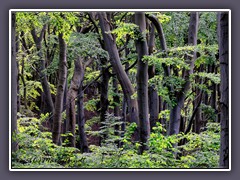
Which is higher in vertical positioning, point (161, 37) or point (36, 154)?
point (161, 37)

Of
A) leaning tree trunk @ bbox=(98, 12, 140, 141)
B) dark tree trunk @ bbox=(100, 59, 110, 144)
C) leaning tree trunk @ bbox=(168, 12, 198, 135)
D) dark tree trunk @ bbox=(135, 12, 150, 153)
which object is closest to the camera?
dark tree trunk @ bbox=(135, 12, 150, 153)

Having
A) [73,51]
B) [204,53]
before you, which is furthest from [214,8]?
[73,51]

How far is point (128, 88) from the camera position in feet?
21.5

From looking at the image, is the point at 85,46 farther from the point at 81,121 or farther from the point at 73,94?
the point at 81,121

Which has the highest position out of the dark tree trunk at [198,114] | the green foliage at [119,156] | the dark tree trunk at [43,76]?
the dark tree trunk at [43,76]

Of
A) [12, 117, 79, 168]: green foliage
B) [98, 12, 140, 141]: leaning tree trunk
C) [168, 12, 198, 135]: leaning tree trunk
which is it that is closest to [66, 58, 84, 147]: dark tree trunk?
[98, 12, 140, 141]: leaning tree trunk

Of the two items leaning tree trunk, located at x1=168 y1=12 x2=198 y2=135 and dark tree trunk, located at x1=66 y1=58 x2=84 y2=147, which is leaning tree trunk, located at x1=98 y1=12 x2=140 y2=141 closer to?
leaning tree trunk, located at x1=168 y1=12 x2=198 y2=135

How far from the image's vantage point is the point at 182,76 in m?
6.34

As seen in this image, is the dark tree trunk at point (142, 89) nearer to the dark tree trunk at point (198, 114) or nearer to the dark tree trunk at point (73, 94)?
the dark tree trunk at point (198, 114)

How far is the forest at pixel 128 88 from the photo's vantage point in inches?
159

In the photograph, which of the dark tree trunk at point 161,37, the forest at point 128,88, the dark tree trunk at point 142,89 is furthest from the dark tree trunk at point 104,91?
the dark tree trunk at point 142,89

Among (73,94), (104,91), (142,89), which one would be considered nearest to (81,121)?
(73,94)

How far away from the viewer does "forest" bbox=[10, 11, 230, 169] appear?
4051 millimetres
